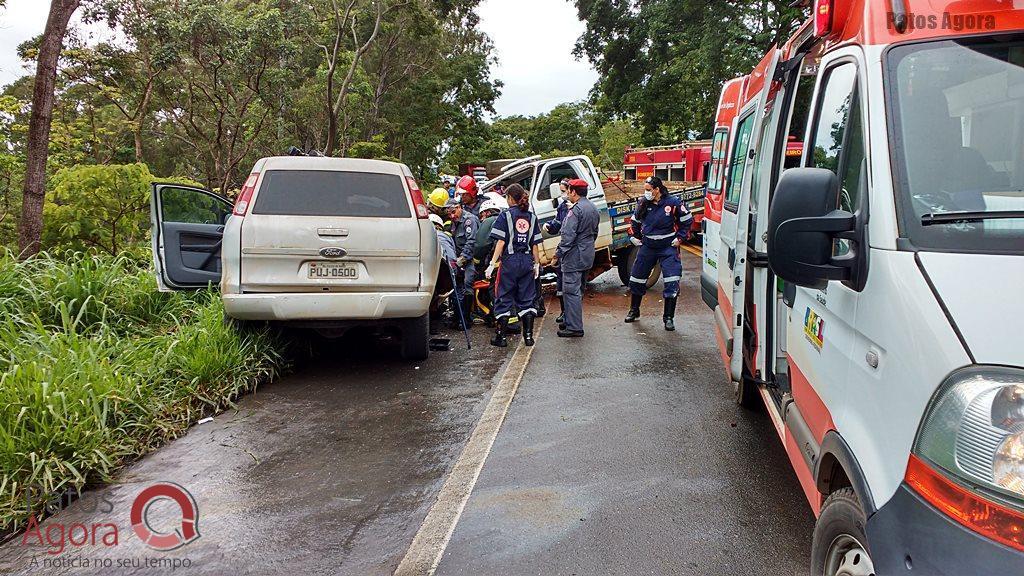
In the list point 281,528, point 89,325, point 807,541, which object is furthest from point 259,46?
point 807,541

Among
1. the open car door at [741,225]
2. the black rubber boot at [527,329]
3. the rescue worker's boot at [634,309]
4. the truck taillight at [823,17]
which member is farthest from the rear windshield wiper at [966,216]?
the rescue worker's boot at [634,309]

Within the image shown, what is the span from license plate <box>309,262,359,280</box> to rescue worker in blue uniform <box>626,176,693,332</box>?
3.82 m

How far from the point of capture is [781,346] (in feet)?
11.7

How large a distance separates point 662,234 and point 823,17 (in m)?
5.30

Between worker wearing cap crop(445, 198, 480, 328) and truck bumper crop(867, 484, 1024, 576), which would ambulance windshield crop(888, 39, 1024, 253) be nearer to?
truck bumper crop(867, 484, 1024, 576)

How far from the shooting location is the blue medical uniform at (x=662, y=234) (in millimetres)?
8062

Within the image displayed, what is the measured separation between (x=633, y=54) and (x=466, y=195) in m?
20.6

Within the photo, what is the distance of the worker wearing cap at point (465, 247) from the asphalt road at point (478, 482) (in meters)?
1.96

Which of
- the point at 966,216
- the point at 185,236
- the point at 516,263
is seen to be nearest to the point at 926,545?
the point at 966,216

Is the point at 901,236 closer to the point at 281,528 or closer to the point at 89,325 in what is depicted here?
the point at 281,528

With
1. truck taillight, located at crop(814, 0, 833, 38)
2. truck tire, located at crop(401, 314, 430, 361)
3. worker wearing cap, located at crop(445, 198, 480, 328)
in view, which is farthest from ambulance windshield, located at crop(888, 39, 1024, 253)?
worker wearing cap, located at crop(445, 198, 480, 328)

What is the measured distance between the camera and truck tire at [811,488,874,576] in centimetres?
197

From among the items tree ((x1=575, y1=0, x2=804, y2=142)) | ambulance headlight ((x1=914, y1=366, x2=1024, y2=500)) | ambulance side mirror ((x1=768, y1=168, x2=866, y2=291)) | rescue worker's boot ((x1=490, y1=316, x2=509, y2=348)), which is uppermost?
tree ((x1=575, y1=0, x2=804, y2=142))

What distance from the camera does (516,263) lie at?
7152 mm
